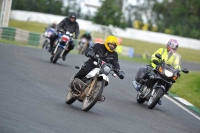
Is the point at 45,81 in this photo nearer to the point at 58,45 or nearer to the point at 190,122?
the point at 190,122

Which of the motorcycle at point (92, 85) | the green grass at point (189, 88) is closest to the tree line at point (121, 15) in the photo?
the green grass at point (189, 88)

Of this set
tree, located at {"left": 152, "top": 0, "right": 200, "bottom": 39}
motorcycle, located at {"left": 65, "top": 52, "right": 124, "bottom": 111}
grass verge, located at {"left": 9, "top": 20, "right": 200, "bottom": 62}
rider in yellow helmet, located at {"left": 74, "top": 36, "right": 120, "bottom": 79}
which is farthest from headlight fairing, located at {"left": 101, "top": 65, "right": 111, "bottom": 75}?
tree, located at {"left": 152, "top": 0, "right": 200, "bottom": 39}

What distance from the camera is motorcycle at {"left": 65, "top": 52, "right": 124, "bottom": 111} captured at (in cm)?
1301

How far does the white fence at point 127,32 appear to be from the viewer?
70.2 m

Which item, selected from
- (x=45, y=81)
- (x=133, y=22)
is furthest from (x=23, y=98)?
(x=133, y=22)

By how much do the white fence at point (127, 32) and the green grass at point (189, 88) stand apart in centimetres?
4188

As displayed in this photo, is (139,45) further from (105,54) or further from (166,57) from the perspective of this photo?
(105,54)

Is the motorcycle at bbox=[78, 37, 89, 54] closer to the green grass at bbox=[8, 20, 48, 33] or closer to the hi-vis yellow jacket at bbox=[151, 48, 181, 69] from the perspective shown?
the green grass at bbox=[8, 20, 48, 33]

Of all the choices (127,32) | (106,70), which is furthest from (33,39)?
(106,70)

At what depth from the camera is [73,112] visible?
42.3ft

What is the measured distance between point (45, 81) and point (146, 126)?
5438 millimetres

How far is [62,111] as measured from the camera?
41.7 ft

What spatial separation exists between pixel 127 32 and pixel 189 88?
4927 cm

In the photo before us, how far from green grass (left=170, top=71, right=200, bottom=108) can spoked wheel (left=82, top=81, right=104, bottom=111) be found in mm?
6718
